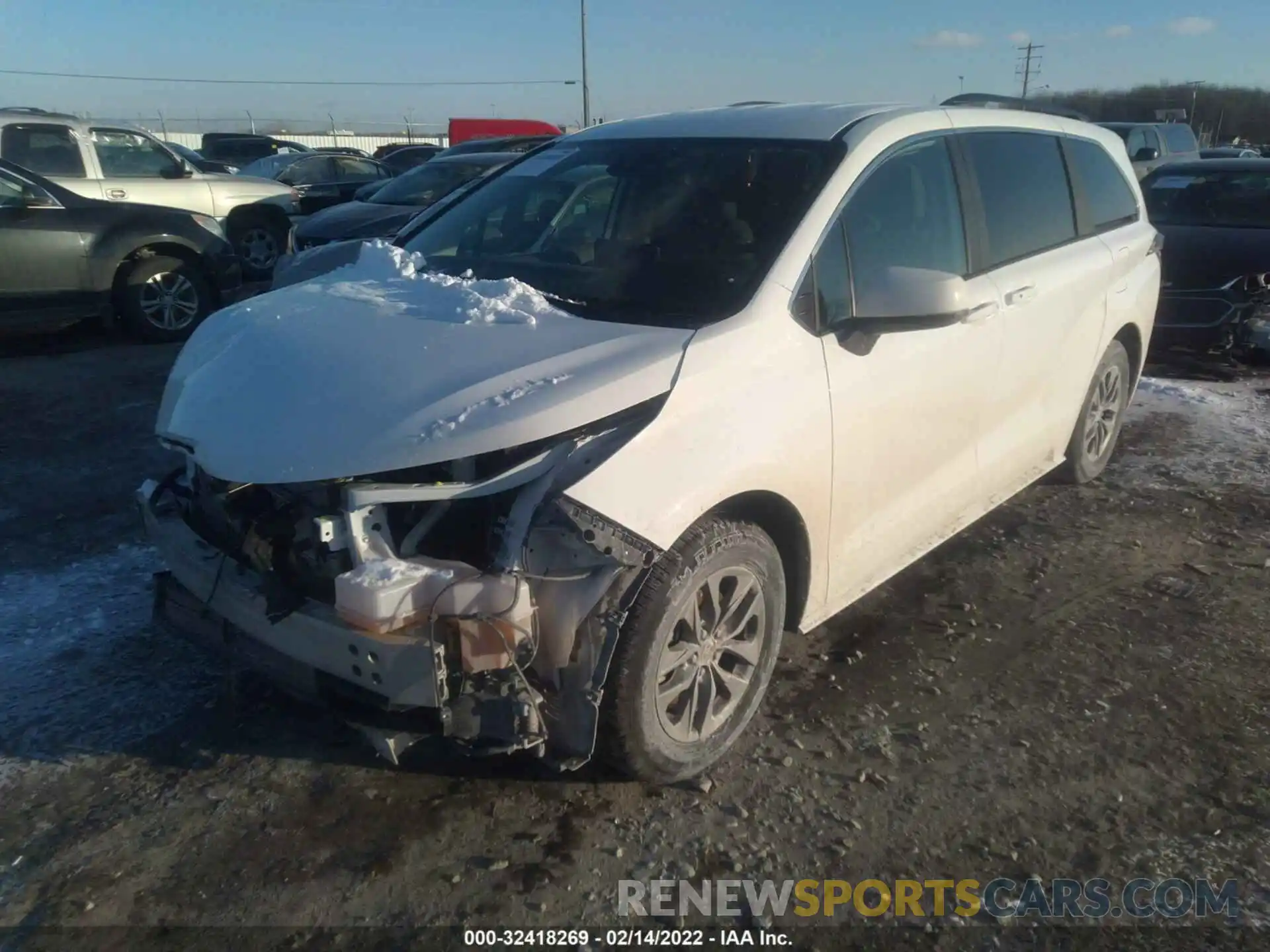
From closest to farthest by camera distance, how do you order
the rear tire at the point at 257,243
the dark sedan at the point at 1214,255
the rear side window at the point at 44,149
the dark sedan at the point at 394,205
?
1. the dark sedan at the point at 1214,255
2. the dark sedan at the point at 394,205
3. the rear side window at the point at 44,149
4. the rear tire at the point at 257,243

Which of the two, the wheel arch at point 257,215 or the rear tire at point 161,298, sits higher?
the wheel arch at point 257,215

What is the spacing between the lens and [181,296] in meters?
9.27

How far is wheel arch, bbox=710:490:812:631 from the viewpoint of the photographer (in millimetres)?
3059

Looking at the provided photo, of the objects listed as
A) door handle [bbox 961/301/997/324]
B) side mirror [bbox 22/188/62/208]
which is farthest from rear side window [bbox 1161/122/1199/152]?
side mirror [bbox 22/188/62/208]

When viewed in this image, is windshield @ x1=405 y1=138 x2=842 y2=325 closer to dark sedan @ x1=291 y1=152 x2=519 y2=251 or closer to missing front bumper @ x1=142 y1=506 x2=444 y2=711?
missing front bumper @ x1=142 y1=506 x2=444 y2=711

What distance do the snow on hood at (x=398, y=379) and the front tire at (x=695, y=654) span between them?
500 mm

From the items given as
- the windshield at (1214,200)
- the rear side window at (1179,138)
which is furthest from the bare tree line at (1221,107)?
the windshield at (1214,200)

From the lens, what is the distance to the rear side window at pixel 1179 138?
1773 centimetres

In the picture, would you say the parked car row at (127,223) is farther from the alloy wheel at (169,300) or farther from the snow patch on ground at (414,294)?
the snow patch on ground at (414,294)

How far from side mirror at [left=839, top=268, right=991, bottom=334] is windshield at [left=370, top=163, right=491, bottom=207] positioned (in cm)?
801

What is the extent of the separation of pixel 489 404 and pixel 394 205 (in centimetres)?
854

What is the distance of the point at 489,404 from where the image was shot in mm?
2660

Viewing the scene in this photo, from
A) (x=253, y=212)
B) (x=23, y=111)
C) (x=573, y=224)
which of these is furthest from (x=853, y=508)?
(x=253, y=212)

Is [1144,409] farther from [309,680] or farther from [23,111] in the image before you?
[23,111]
